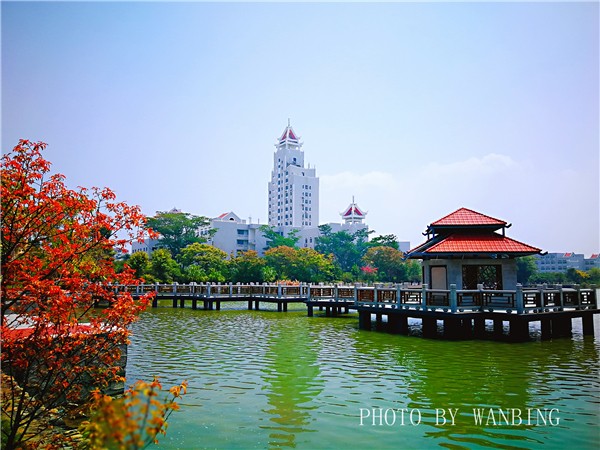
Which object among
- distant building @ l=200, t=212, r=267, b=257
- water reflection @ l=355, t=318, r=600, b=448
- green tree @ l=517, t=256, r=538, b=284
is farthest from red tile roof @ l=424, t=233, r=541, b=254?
green tree @ l=517, t=256, r=538, b=284

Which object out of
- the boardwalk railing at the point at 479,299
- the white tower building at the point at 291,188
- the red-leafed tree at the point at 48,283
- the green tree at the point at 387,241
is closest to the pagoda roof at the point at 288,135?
the white tower building at the point at 291,188

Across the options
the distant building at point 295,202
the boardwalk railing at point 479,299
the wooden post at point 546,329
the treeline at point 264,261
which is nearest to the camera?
the boardwalk railing at point 479,299

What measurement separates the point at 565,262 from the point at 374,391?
136 m

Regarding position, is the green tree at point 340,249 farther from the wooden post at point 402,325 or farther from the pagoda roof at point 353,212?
the wooden post at point 402,325

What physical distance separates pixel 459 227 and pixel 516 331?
6.26 metres

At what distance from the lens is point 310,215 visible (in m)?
113

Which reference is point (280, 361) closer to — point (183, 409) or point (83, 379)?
point (183, 409)

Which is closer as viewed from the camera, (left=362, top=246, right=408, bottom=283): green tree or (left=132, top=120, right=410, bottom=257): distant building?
(left=362, top=246, right=408, bottom=283): green tree

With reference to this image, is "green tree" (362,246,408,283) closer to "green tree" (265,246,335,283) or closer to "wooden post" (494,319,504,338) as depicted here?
A: "green tree" (265,246,335,283)

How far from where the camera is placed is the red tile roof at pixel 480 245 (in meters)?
20.9

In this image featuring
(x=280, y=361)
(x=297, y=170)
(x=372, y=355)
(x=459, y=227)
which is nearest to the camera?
(x=280, y=361)

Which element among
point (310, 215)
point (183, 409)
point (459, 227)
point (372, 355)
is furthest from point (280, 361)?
point (310, 215)

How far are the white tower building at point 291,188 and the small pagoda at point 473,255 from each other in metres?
85.1

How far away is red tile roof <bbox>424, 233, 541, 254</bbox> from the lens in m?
20.9
